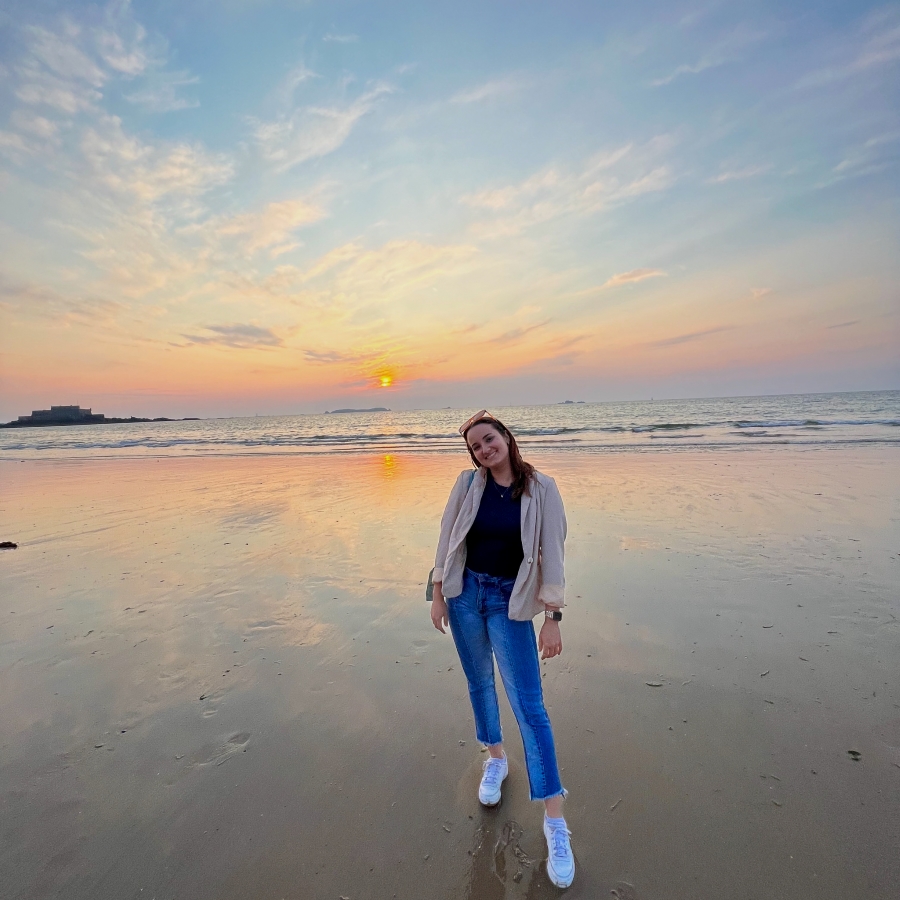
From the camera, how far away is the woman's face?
253 centimetres

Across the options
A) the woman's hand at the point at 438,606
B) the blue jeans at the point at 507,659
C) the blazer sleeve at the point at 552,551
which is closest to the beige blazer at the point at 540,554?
the blazer sleeve at the point at 552,551

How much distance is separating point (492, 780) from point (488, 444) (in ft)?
6.34

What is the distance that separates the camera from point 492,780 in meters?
2.77

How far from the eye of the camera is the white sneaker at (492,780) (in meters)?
2.70

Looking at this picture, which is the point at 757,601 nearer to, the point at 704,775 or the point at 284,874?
the point at 704,775

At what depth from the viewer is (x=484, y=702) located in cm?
286

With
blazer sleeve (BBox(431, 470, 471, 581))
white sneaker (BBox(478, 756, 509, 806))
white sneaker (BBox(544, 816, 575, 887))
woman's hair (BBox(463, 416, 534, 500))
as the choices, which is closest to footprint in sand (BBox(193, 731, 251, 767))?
white sneaker (BBox(478, 756, 509, 806))

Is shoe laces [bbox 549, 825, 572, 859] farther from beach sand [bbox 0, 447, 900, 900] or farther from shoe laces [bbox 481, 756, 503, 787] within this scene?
shoe laces [bbox 481, 756, 503, 787]

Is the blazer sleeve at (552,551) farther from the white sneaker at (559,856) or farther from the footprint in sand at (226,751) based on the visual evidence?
the footprint in sand at (226,751)

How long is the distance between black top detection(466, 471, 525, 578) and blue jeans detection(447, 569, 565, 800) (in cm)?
6

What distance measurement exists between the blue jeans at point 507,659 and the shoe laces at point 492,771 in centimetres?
25

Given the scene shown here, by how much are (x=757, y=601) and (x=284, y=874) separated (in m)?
4.76

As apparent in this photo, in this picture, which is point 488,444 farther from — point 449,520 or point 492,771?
point 492,771

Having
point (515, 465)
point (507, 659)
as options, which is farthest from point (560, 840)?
point (515, 465)
